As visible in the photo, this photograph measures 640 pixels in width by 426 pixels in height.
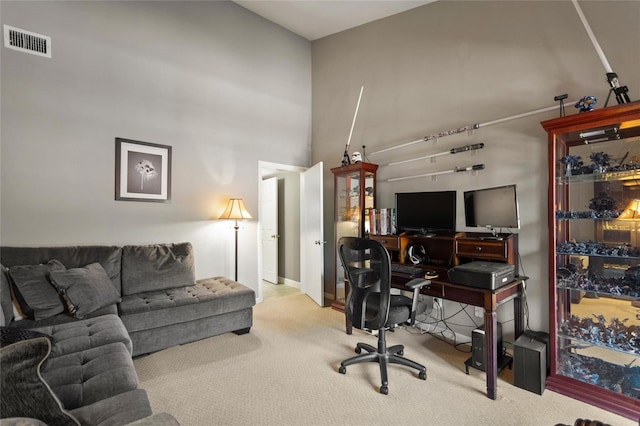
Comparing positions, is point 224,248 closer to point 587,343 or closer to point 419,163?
point 419,163

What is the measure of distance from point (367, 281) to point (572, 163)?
1735 mm

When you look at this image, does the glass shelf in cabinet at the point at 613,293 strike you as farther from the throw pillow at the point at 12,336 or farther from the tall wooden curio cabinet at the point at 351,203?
the throw pillow at the point at 12,336

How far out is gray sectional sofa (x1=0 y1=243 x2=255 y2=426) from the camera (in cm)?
115

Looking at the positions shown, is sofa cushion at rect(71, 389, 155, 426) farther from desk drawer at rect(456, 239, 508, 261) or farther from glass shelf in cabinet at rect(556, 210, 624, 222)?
glass shelf in cabinet at rect(556, 210, 624, 222)

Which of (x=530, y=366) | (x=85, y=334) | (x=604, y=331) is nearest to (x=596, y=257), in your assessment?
(x=604, y=331)

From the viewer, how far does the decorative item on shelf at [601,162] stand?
202 centimetres

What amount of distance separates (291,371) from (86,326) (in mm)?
1536

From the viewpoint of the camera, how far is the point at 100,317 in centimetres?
227

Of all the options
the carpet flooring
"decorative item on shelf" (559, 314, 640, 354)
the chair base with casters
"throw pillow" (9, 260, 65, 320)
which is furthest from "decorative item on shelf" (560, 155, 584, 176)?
"throw pillow" (9, 260, 65, 320)

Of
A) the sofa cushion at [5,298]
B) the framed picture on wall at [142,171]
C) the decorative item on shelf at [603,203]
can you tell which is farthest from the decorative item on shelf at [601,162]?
the sofa cushion at [5,298]

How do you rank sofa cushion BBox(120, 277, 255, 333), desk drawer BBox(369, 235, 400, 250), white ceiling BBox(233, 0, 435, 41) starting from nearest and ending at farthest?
sofa cushion BBox(120, 277, 255, 333) → desk drawer BBox(369, 235, 400, 250) → white ceiling BBox(233, 0, 435, 41)

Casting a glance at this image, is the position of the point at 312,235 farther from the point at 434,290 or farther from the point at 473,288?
the point at 473,288

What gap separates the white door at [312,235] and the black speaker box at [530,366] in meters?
2.35

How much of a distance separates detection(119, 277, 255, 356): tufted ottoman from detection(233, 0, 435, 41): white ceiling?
3.66 meters
